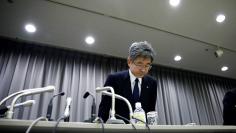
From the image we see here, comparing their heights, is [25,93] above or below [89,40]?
below

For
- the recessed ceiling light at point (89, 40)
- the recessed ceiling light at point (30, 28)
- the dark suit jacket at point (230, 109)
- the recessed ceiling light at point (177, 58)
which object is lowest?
the dark suit jacket at point (230, 109)

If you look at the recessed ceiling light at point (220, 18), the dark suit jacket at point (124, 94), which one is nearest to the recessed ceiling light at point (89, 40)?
the dark suit jacket at point (124, 94)

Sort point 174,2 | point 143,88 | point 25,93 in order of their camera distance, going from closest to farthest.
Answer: point 25,93 → point 143,88 → point 174,2

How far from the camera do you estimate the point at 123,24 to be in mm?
2893

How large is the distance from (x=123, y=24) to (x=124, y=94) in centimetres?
174

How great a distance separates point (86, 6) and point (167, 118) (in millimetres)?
2476

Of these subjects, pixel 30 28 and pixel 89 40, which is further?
pixel 89 40

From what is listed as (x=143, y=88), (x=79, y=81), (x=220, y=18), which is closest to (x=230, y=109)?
(x=143, y=88)

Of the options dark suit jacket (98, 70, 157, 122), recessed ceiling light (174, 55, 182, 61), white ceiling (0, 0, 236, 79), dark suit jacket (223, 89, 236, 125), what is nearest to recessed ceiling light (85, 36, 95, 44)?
white ceiling (0, 0, 236, 79)

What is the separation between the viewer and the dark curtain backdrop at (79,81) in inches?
114

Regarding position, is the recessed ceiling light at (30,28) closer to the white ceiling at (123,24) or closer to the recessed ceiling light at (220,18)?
the white ceiling at (123,24)

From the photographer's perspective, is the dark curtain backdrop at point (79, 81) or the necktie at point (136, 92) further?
the dark curtain backdrop at point (79, 81)

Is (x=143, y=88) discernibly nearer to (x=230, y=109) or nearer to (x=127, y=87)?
(x=127, y=87)

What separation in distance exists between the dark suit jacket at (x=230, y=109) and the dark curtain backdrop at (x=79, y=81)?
2.01m
